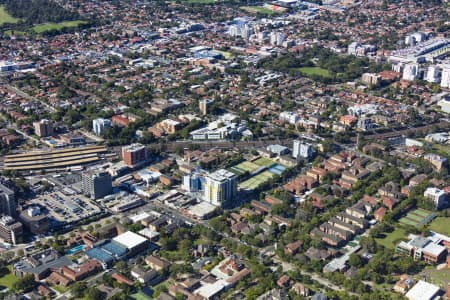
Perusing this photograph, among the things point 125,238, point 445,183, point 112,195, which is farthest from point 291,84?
point 125,238

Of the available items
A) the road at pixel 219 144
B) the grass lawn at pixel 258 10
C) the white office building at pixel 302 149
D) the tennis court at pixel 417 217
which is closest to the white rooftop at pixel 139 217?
the road at pixel 219 144

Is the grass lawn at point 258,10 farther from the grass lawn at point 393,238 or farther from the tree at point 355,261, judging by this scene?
the tree at point 355,261

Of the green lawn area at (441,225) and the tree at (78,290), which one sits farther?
the green lawn area at (441,225)

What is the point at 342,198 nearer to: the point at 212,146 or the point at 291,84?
the point at 212,146

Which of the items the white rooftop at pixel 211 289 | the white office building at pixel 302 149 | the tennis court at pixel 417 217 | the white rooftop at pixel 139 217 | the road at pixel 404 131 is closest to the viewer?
the white rooftop at pixel 211 289

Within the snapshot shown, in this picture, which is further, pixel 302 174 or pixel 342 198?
pixel 302 174

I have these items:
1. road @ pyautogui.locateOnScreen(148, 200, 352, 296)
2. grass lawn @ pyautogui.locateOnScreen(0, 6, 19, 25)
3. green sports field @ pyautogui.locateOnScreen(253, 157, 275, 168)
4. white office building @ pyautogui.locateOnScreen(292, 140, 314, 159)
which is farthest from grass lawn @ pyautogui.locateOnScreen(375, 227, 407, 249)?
grass lawn @ pyautogui.locateOnScreen(0, 6, 19, 25)

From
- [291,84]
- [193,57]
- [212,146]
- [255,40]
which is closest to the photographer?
[212,146]
